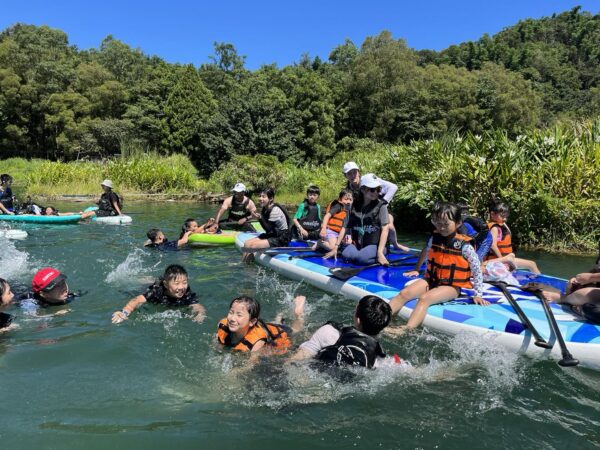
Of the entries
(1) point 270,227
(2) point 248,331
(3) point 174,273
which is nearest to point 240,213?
(1) point 270,227

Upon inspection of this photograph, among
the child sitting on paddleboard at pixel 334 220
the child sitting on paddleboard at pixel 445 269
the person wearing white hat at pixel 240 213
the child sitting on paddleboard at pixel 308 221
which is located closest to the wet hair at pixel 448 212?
the child sitting on paddleboard at pixel 445 269

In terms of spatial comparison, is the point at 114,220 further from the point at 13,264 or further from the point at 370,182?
the point at 370,182

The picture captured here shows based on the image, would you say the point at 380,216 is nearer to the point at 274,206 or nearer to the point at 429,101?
the point at 274,206

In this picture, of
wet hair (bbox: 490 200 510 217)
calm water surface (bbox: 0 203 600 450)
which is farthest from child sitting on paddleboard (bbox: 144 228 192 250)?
wet hair (bbox: 490 200 510 217)

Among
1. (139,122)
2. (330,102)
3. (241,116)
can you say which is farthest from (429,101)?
(139,122)

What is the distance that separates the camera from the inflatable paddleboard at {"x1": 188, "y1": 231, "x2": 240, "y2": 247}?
9320mm

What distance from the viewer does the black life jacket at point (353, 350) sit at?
11.4 feet

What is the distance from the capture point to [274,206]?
8633mm

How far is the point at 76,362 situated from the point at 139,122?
2953cm

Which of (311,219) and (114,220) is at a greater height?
(311,219)

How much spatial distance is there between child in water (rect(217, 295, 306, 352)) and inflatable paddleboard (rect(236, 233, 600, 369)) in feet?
5.34

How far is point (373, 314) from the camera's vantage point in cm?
351

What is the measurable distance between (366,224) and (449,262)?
67.8 inches

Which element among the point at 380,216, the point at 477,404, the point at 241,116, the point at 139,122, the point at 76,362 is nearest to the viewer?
the point at 477,404
